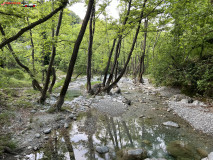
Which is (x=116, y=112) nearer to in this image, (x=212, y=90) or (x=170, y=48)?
(x=212, y=90)

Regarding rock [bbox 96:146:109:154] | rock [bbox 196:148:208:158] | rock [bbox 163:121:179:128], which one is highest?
rock [bbox 196:148:208:158]

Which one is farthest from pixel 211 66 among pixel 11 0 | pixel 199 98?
pixel 11 0

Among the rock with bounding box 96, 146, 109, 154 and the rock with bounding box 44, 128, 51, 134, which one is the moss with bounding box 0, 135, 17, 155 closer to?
the rock with bounding box 44, 128, 51, 134

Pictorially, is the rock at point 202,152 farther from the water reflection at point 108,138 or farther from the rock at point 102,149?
the rock at point 102,149

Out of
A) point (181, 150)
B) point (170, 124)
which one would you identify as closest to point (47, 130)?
point (181, 150)

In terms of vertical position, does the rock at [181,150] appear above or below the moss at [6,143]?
below

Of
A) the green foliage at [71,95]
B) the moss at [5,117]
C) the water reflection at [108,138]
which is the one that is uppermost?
the moss at [5,117]

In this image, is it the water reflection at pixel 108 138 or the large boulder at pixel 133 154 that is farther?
the water reflection at pixel 108 138

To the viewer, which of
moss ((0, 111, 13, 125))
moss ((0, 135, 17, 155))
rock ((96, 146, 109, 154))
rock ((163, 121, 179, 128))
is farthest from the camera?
rock ((163, 121, 179, 128))

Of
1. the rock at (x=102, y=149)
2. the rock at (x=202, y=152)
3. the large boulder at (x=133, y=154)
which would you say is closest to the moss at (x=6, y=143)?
the rock at (x=102, y=149)

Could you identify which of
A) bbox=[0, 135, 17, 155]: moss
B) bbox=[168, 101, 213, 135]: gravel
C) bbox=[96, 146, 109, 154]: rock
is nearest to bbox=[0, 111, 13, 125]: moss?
bbox=[0, 135, 17, 155]: moss

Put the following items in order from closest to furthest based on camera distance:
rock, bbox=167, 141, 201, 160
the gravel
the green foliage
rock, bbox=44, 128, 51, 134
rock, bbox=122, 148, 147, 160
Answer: rock, bbox=122, 148, 147, 160
rock, bbox=167, 141, 201, 160
rock, bbox=44, 128, 51, 134
the gravel
the green foliage

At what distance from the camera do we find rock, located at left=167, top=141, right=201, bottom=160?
14.8ft

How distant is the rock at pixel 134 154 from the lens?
14.3ft
